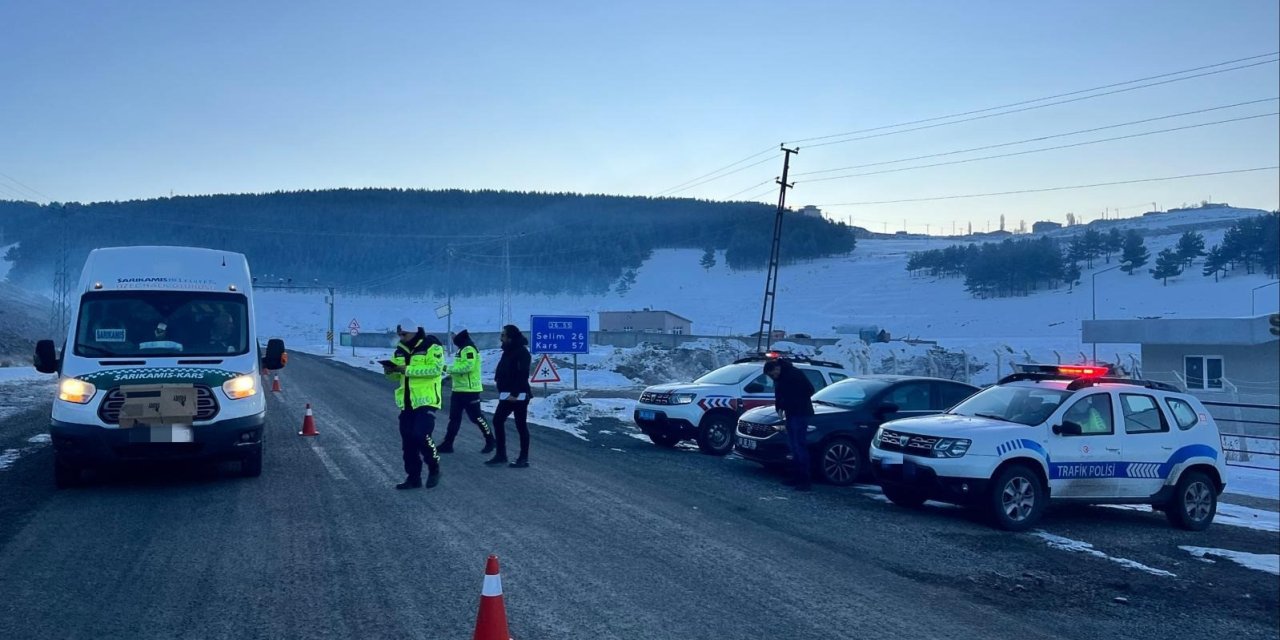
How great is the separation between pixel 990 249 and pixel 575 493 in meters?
121

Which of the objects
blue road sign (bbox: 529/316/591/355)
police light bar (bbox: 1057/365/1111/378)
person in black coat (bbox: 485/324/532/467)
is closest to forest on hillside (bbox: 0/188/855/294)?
blue road sign (bbox: 529/316/591/355)

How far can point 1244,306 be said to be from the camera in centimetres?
8112

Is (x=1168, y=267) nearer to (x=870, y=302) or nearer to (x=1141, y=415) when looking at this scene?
(x=870, y=302)

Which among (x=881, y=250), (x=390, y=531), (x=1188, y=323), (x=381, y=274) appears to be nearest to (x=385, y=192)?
(x=381, y=274)

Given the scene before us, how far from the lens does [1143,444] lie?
10.5 m

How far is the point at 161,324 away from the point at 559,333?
15971 mm

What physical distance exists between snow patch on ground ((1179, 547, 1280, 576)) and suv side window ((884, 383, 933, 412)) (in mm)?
4196

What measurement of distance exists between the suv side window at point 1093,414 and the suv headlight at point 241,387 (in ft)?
30.4

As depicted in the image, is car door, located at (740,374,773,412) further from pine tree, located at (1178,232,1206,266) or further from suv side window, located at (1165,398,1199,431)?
pine tree, located at (1178,232,1206,266)

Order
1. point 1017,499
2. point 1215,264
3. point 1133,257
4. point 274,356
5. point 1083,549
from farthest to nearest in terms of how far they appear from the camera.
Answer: point 1133,257, point 1215,264, point 274,356, point 1017,499, point 1083,549

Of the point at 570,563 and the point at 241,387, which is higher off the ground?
the point at 241,387

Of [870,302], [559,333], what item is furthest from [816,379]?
[870,302]

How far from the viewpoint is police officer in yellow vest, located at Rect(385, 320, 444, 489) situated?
10.2 m

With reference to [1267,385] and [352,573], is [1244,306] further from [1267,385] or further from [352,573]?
[352,573]
